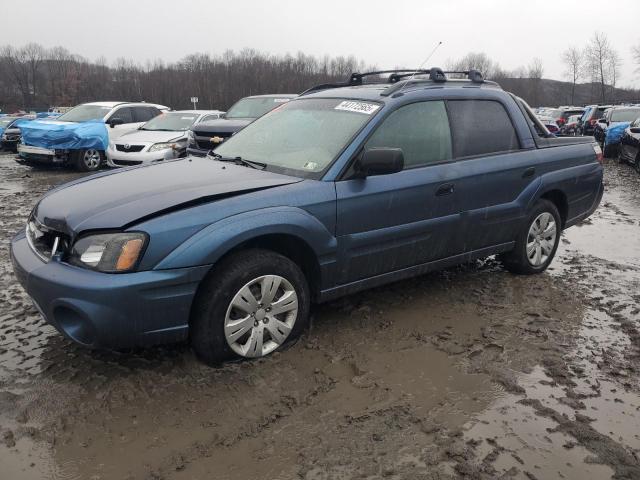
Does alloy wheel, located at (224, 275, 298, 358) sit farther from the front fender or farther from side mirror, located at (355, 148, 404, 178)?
side mirror, located at (355, 148, 404, 178)

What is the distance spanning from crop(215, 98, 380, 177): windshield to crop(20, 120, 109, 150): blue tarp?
901 cm

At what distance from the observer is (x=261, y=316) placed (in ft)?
10.4

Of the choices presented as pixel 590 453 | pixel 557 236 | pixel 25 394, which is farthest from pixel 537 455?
pixel 557 236

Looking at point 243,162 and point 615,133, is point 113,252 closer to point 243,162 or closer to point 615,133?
point 243,162

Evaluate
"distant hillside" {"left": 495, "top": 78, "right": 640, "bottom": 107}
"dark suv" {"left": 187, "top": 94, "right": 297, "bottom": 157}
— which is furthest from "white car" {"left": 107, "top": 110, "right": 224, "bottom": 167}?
"distant hillside" {"left": 495, "top": 78, "right": 640, "bottom": 107}

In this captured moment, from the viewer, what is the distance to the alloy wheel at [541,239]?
482cm

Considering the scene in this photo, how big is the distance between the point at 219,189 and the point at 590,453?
2.40m

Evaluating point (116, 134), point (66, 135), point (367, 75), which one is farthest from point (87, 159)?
point (367, 75)

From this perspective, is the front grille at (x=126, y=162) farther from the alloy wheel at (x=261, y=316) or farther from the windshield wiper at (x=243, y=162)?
the alloy wheel at (x=261, y=316)

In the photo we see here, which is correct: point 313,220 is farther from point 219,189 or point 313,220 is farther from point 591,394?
point 591,394

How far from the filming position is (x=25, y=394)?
2.85m

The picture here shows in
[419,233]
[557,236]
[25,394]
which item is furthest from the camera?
[557,236]

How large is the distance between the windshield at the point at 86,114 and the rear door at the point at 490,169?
1119cm

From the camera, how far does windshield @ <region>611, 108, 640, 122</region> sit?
17672 mm
